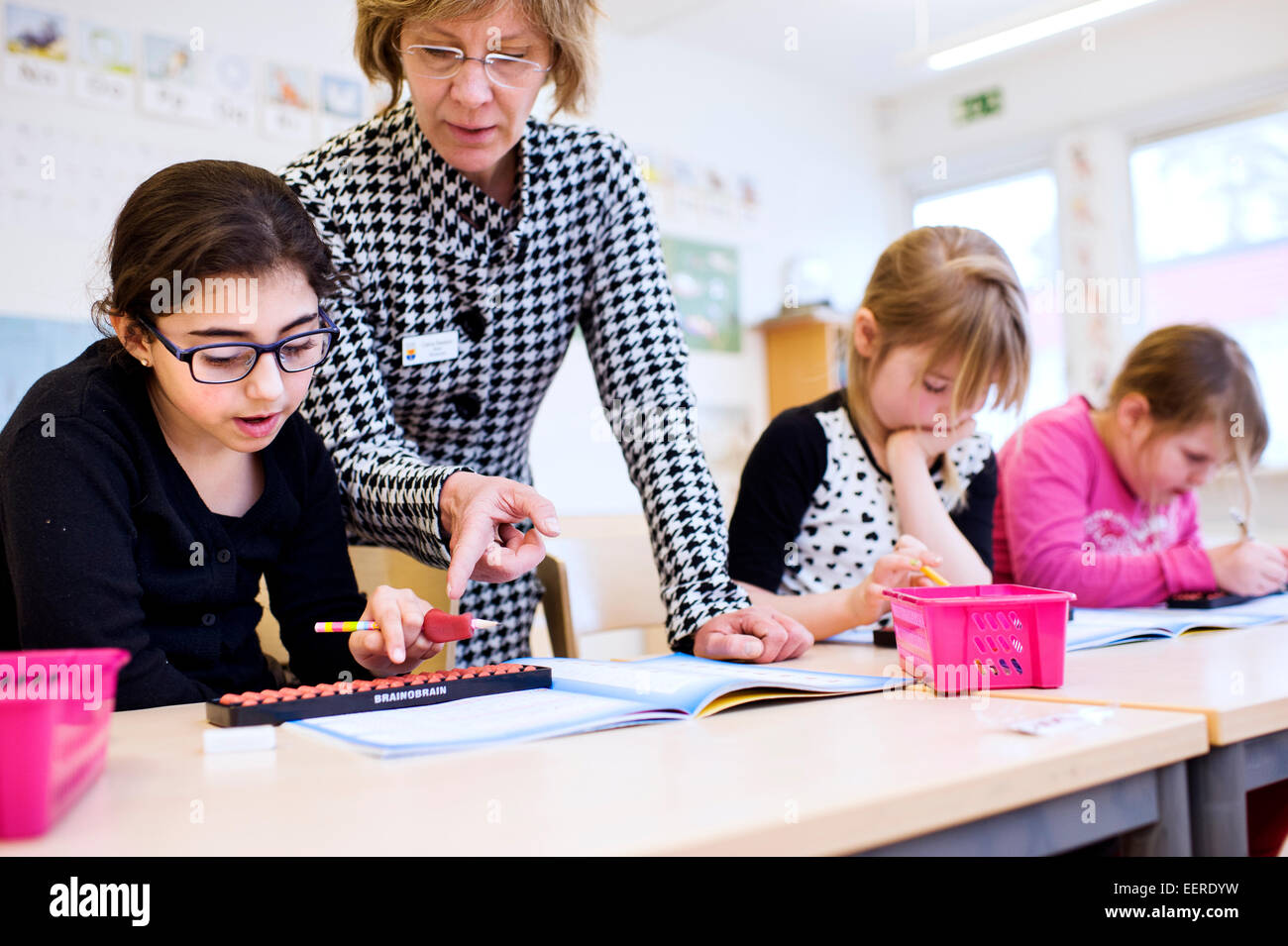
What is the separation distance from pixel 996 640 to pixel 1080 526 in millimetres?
1013

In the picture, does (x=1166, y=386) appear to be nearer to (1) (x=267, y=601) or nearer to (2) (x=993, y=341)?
(2) (x=993, y=341)

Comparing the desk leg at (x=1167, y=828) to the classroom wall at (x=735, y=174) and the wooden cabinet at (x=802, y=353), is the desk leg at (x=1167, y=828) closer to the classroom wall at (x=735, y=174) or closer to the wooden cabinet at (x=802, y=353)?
the classroom wall at (x=735, y=174)

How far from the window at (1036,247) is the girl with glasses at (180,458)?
3.94 metres

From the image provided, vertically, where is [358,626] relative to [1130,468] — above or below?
below

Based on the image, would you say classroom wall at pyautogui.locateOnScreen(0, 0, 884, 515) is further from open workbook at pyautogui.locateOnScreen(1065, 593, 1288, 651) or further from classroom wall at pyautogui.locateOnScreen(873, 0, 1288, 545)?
open workbook at pyautogui.locateOnScreen(1065, 593, 1288, 651)

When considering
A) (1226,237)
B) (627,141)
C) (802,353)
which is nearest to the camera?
(1226,237)

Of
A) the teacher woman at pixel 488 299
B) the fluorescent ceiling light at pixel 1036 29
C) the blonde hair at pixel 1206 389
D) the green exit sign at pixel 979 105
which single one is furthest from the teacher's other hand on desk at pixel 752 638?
the green exit sign at pixel 979 105

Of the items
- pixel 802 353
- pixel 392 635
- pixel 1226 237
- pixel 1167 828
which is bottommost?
pixel 1167 828

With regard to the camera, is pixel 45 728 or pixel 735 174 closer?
pixel 45 728

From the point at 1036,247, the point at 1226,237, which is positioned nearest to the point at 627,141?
the point at 1036,247

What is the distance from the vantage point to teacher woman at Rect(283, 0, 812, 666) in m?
1.12

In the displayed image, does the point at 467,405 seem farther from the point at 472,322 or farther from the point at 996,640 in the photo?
the point at 996,640

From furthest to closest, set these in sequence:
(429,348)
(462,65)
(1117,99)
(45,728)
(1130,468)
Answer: (1117,99) < (1130,468) < (429,348) < (462,65) < (45,728)

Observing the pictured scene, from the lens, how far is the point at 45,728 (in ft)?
1.55
